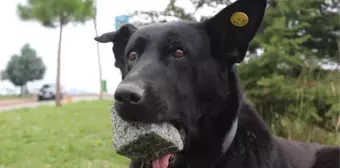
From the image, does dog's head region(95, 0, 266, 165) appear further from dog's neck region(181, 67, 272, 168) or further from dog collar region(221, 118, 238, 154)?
dog collar region(221, 118, 238, 154)

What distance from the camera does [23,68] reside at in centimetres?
5997

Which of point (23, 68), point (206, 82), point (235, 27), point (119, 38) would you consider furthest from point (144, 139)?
point (23, 68)

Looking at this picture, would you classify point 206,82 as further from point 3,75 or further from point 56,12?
point 3,75

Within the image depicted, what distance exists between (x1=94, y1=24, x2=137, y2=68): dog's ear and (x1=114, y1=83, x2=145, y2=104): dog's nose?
3.11ft

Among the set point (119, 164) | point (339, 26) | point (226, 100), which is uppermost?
point (226, 100)

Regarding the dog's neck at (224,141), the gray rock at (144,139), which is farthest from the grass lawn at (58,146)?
the gray rock at (144,139)

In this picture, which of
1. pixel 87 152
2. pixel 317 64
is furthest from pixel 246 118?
pixel 87 152

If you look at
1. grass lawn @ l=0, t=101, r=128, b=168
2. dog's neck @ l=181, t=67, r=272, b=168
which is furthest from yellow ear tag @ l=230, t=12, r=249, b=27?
grass lawn @ l=0, t=101, r=128, b=168

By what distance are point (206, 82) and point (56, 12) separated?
84.4 feet

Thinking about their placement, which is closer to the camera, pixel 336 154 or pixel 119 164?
pixel 336 154

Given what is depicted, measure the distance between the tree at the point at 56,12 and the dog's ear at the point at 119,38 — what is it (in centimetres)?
2395

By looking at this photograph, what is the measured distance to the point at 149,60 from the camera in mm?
2590

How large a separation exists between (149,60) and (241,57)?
1.91 ft

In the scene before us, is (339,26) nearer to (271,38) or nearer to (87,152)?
(271,38)
